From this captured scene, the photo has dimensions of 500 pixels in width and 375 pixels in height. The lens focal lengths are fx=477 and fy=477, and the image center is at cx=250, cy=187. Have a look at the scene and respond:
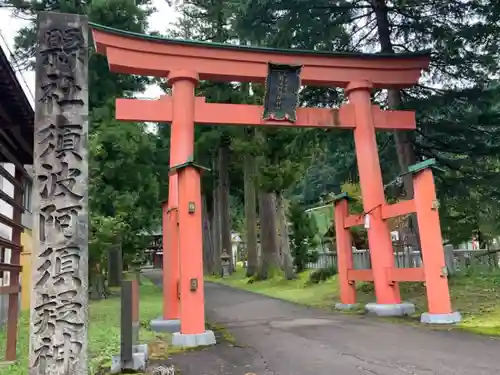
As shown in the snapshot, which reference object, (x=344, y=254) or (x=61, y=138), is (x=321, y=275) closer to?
(x=344, y=254)

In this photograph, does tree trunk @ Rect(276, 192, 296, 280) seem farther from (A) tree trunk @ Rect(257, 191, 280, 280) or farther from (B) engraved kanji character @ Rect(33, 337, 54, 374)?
(B) engraved kanji character @ Rect(33, 337, 54, 374)

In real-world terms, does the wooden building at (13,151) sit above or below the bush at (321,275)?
above

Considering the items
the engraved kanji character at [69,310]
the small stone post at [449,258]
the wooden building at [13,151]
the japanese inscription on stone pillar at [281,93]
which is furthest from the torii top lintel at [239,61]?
the engraved kanji character at [69,310]

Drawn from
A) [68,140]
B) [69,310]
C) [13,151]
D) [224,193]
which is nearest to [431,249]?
[69,310]

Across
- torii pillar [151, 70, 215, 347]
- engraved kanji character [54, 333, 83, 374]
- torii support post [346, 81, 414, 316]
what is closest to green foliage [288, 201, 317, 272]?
torii support post [346, 81, 414, 316]

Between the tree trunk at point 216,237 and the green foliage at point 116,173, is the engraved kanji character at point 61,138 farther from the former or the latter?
the tree trunk at point 216,237

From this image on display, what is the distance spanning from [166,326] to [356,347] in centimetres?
387

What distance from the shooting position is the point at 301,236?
22281 millimetres

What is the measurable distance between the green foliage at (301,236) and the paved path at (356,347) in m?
11.2

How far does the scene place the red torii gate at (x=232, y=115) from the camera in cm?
827

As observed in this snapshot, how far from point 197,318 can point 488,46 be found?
9676 mm

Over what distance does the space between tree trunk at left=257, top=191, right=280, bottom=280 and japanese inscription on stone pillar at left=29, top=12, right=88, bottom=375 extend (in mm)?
17079

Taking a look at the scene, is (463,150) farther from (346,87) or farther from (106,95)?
(106,95)

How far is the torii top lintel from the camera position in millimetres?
9578
